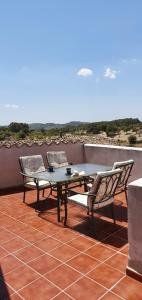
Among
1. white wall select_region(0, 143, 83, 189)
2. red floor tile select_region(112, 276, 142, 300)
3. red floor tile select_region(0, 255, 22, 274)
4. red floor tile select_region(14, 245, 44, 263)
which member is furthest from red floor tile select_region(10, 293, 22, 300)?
white wall select_region(0, 143, 83, 189)

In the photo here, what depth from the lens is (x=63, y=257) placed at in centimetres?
292

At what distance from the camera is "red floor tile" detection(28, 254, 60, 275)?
8.84ft

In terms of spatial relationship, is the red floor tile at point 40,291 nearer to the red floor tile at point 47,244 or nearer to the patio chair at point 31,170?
the red floor tile at point 47,244

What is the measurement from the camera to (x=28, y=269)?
2.71 m

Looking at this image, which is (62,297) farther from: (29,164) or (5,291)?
(29,164)

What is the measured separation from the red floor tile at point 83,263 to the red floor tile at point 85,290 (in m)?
0.19

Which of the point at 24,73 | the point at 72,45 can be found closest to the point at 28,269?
the point at 72,45

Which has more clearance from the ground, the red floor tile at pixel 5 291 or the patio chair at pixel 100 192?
the patio chair at pixel 100 192

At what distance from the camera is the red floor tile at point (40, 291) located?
2270mm

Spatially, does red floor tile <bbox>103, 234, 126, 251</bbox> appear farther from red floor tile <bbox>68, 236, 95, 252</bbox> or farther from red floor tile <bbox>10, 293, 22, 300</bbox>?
red floor tile <bbox>10, 293, 22, 300</bbox>

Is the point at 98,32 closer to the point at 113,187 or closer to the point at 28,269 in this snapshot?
the point at 113,187

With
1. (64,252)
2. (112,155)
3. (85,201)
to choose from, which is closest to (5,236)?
(64,252)

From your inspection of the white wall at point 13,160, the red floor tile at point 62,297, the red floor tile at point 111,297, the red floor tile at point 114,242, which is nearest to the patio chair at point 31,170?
the white wall at point 13,160

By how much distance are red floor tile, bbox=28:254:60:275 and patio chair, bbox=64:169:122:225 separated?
81 centimetres
